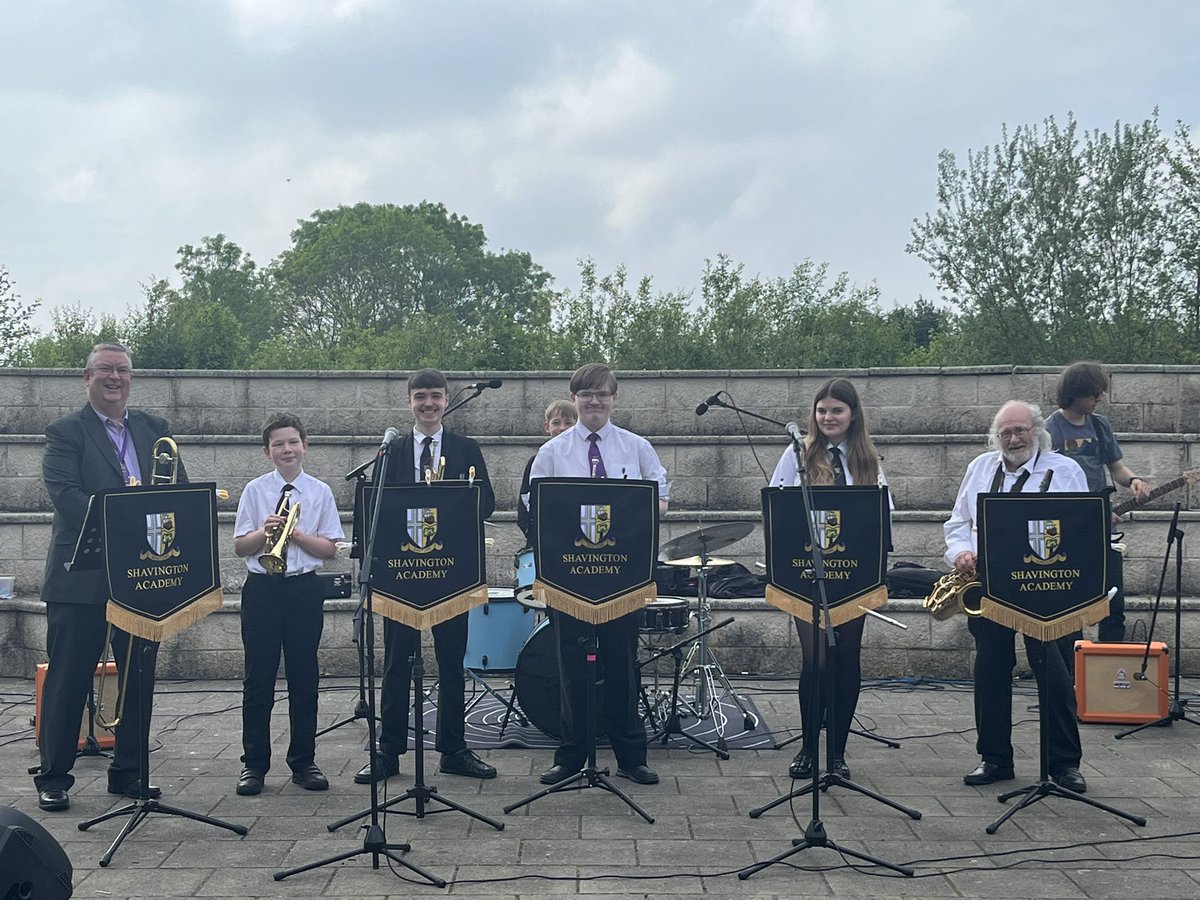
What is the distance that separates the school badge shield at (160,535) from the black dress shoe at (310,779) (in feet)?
4.72

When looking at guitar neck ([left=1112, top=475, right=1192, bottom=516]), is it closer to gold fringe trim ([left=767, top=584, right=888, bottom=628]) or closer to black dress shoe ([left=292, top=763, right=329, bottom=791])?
gold fringe trim ([left=767, top=584, right=888, bottom=628])

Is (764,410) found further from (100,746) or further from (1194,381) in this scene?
(100,746)

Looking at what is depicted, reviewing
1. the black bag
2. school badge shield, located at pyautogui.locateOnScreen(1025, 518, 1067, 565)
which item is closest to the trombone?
school badge shield, located at pyautogui.locateOnScreen(1025, 518, 1067, 565)

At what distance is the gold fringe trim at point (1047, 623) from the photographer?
5621 millimetres

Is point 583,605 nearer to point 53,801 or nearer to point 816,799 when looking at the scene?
point 816,799

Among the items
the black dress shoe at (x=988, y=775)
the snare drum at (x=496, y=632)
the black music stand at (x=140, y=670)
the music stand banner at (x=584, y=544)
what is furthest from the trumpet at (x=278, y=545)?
the black dress shoe at (x=988, y=775)

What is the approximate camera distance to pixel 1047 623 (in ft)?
18.4

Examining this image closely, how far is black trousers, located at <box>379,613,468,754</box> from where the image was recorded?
6188 millimetres

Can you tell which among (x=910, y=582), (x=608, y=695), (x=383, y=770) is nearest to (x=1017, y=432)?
(x=608, y=695)

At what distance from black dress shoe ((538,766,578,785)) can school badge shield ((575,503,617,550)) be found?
1.24 metres

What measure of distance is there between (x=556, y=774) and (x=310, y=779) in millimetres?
1281

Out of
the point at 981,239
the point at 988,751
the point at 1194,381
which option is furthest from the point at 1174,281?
the point at 988,751

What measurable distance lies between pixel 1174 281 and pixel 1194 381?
5735 mm

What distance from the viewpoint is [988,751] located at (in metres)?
6.14
